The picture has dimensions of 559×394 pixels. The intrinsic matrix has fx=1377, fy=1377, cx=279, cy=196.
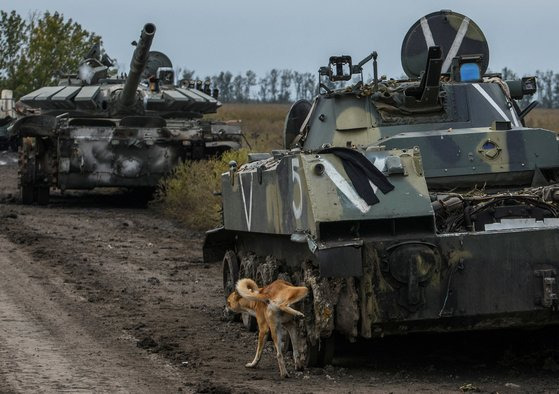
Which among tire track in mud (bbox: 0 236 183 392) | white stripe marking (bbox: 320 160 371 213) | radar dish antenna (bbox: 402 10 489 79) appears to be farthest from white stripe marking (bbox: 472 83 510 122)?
tire track in mud (bbox: 0 236 183 392)

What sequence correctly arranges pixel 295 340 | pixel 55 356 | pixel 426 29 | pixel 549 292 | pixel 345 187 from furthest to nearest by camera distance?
pixel 426 29, pixel 55 356, pixel 295 340, pixel 345 187, pixel 549 292

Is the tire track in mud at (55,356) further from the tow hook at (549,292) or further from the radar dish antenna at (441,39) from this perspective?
the radar dish antenna at (441,39)

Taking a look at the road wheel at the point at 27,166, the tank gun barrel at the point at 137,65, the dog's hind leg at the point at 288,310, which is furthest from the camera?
the road wheel at the point at 27,166

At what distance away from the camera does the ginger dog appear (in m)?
8.11

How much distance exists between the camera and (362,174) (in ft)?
26.4

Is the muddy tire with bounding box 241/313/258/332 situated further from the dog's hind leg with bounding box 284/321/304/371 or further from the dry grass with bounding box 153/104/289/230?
the dry grass with bounding box 153/104/289/230

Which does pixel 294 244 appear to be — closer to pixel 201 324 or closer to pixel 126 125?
pixel 201 324

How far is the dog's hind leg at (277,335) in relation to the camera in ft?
26.6

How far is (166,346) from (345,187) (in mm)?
1959

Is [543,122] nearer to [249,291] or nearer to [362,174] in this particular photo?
[249,291]

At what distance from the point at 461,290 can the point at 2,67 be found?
119 ft

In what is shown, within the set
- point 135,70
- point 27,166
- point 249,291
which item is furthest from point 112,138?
point 249,291

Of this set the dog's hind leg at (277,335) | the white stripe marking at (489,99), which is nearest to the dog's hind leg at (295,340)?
the dog's hind leg at (277,335)

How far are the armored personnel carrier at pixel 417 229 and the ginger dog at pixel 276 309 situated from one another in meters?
0.09
